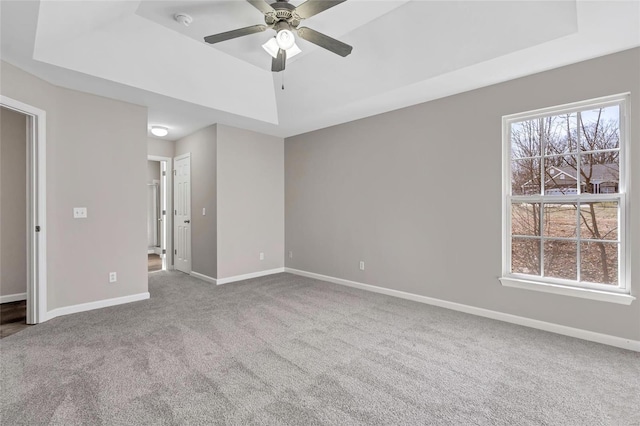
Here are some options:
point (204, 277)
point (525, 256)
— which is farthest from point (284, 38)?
point (204, 277)

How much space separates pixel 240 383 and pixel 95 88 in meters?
3.50

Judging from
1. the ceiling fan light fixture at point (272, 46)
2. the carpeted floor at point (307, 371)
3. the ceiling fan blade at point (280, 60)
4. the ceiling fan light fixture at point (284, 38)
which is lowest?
the carpeted floor at point (307, 371)

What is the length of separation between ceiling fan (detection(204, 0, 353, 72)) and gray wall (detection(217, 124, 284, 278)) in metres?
2.48

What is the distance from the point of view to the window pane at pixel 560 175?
2924 mm

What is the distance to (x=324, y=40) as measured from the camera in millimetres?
2539

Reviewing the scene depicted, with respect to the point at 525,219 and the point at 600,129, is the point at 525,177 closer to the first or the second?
the point at 525,219

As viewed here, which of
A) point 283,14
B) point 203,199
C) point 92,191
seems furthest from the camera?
point 203,199

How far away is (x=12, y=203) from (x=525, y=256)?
6.46m

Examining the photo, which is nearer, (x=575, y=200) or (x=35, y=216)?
(x=575, y=200)

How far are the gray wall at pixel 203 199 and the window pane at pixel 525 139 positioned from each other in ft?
13.6

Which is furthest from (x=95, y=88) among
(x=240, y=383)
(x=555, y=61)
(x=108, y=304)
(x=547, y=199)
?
(x=547, y=199)

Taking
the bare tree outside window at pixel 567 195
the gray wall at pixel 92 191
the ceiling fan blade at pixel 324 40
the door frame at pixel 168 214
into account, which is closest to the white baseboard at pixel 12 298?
the gray wall at pixel 92 191

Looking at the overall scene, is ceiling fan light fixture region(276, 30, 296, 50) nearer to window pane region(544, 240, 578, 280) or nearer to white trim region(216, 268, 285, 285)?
window pane region(544, 240, 578, 280)

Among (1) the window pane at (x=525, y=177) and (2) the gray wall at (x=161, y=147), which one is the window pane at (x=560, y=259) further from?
(2) the gray wall at (x=161, y=147)
